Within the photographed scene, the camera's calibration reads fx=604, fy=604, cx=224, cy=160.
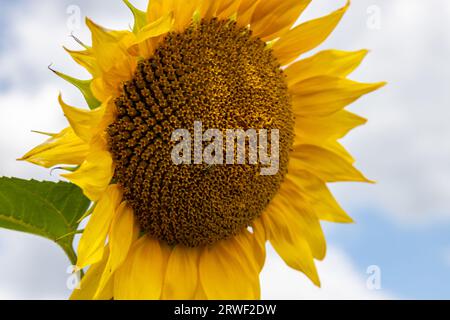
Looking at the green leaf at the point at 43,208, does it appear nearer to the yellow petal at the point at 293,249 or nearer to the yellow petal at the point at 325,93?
the yellow petal at the point at 293,249

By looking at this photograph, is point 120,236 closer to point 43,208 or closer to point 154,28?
point 43,208

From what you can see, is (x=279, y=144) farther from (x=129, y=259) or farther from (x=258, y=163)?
(x=129, y=259)

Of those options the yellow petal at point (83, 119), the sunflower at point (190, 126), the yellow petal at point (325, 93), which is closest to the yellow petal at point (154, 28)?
the sunflower at point (190, 126)

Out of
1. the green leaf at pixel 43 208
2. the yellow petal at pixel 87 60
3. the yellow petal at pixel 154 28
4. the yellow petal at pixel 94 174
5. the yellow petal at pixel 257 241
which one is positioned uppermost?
the yellow petal at pixel 154 28

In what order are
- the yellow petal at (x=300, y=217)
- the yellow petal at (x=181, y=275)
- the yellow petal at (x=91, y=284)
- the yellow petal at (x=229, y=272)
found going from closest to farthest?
the yellow petal at (x=91, y=284) → the yellow petal at (x=181, y=275) → the yellow petal at (x=229, y=272) → the yellow petal at (x=300, y=217)

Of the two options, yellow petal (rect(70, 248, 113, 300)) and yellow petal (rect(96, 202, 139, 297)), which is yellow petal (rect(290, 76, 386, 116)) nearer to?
yellow petal (rect(96, 202, 139, 297))

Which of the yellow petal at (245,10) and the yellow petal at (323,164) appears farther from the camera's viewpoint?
the yellow petal at (323,164)

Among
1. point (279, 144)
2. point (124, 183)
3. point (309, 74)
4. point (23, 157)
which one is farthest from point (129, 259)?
point (309, 74)

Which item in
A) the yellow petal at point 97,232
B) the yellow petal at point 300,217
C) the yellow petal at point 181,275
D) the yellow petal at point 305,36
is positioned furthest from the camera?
the yellow petal at point 300,217
